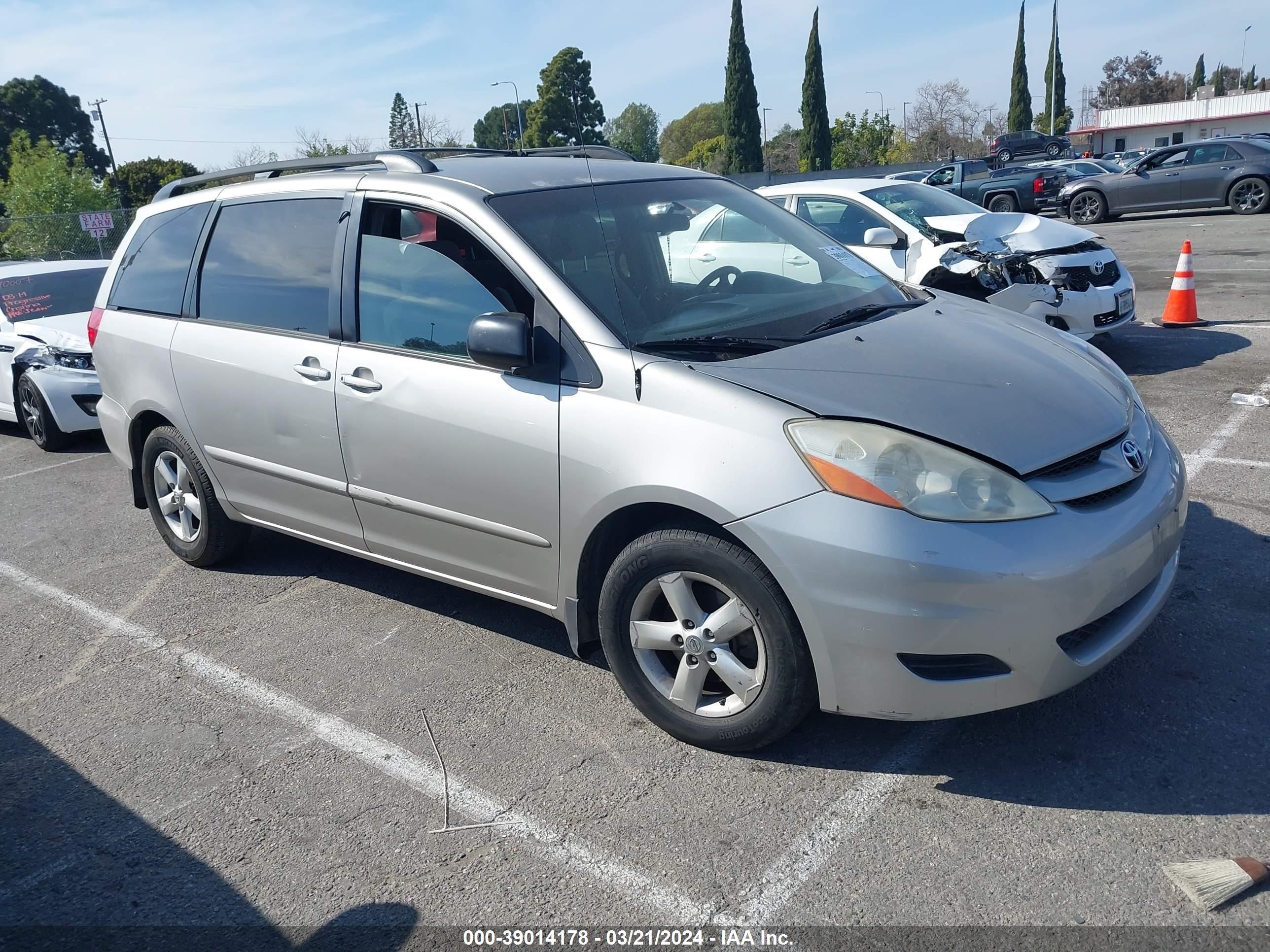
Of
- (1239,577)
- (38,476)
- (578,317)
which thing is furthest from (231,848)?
(38,476)

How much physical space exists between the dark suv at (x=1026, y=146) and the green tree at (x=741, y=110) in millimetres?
12842

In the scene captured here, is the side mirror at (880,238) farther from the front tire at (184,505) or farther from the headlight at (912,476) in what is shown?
the front tire at (184,505)

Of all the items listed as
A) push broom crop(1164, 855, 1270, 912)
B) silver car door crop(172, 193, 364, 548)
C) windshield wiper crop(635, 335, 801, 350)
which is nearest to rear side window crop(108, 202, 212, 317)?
silver car door crop(172, 193, 364, 548)

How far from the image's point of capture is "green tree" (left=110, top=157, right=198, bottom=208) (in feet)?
178

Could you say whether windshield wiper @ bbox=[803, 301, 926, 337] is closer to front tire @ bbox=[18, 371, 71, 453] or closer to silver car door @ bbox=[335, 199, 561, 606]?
silver car door @ bbox=[335, 199, 561, 606]

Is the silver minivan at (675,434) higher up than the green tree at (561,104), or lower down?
lower down

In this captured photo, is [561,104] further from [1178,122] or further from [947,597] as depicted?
[947,597]

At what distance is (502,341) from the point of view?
11.0ft

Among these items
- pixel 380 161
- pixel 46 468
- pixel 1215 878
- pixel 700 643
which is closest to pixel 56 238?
pixel 46 468

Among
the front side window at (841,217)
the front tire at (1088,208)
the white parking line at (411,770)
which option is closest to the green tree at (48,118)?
the front tire at (1088,208)

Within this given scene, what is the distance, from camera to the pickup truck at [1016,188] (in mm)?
23812

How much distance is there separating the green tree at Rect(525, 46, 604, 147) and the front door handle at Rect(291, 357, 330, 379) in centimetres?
5610

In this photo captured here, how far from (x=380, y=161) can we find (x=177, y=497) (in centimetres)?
214

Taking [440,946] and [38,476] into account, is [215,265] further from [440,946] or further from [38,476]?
[38,476]
